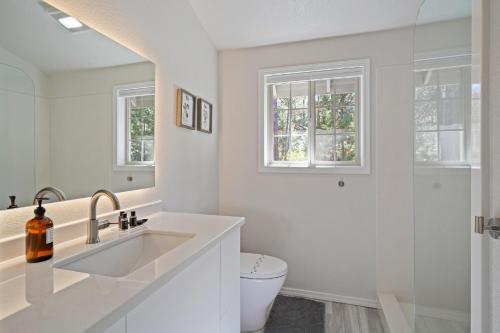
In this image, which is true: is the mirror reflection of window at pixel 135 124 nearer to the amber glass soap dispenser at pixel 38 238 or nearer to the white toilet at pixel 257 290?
the amber glass soap dispenser at pixel 38 238

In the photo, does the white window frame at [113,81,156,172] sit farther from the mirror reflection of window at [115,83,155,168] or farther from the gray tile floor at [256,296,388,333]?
the gray tile floor at [256,296,388,333]

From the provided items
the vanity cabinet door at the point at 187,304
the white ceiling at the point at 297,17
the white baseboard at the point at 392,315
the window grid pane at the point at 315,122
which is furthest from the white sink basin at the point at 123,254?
the white ceiling at the point at 297,17

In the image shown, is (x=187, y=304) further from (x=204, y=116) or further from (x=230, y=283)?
(x=204, y=116)

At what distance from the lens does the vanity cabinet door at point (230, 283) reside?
1177 millimetres

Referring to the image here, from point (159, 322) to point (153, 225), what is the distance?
0.63m

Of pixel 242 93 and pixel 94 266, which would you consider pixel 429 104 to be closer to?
pixel 242 93

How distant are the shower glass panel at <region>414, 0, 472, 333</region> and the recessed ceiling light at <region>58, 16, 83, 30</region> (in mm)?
1524

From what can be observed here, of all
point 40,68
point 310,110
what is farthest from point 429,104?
point 40,68

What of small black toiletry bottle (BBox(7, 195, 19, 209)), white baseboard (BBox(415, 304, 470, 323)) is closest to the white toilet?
white baseboard (BBox(415, 304, 470, 323))

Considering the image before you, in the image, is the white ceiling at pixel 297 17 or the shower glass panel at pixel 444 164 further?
the white ceiling at pixel 297 17

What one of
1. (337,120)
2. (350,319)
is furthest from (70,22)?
(350,319)

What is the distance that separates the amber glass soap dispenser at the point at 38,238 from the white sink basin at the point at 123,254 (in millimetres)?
71

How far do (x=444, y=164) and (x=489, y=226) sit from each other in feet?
1.37

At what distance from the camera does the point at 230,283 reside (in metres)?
1.27
